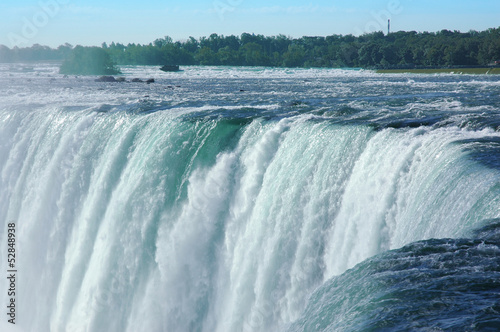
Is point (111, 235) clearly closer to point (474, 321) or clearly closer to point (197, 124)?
point (197, 124)

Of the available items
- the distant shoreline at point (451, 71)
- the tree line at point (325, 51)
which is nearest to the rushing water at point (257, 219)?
the distant shoreline at point (451, 71)

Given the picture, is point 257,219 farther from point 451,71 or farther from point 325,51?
point 325,51

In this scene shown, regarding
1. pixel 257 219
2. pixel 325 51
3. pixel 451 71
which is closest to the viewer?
pixel 257 219

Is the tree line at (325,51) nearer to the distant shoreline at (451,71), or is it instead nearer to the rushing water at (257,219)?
the distant shoreline at (451,71)

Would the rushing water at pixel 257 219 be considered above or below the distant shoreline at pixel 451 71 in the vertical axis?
below

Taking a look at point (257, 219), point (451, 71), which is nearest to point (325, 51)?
point (451, 71)

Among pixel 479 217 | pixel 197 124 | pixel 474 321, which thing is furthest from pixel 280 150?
pixel 474 321

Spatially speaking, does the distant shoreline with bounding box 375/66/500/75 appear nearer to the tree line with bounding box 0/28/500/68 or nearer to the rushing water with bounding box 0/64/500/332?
the tree line with bounding box 0/28/500/68
